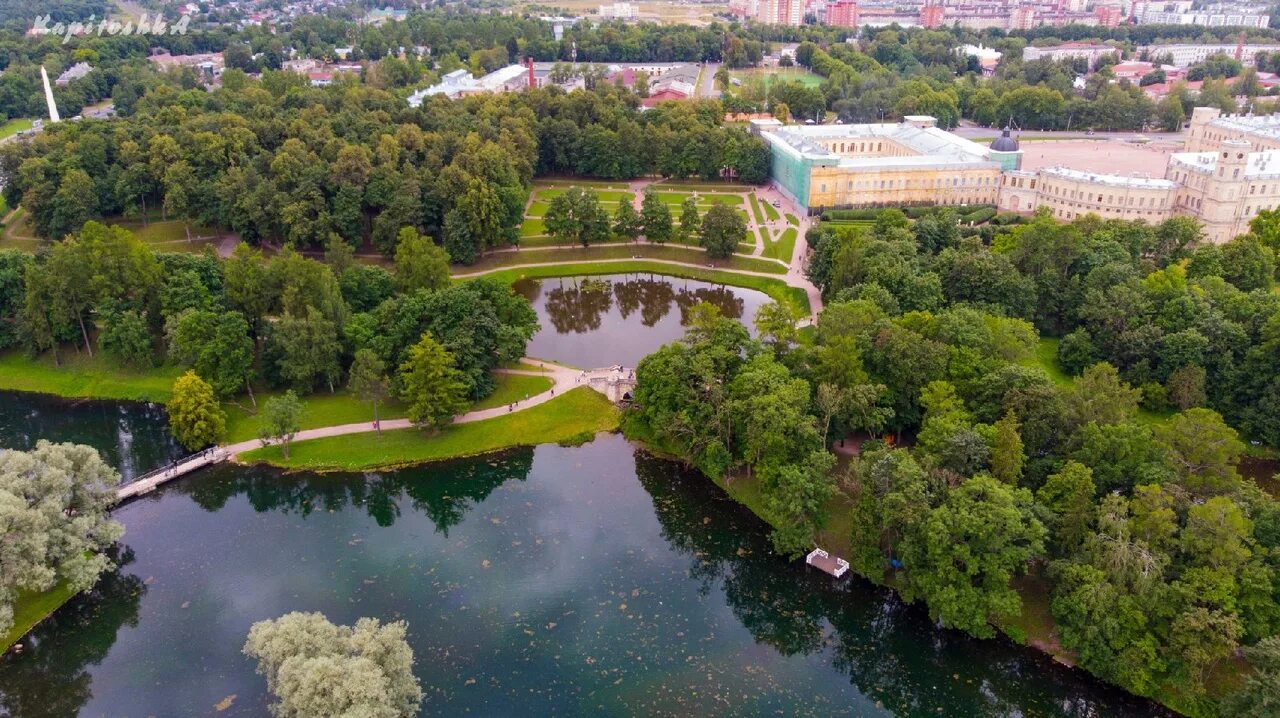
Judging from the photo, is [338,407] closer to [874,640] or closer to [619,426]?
[619,426]

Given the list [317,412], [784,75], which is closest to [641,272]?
[317,412]

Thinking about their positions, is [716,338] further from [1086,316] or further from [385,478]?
[1086,316]

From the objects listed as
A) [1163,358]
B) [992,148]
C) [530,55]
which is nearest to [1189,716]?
[1163,358]

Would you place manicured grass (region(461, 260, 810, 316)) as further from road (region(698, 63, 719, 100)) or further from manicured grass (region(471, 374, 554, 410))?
road (region(698, 63, 719, 100))

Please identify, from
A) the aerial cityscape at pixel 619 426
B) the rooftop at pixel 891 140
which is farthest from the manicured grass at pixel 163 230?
the rooftop at pixel 891 140

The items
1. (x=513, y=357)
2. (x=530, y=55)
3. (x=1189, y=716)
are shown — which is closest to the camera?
(x=1189, y=716)

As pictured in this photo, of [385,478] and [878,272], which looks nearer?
[385,478]

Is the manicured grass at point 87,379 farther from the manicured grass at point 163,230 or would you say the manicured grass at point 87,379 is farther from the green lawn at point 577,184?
the green lawn at point 577,184

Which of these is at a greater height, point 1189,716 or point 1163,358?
point 1163,358
